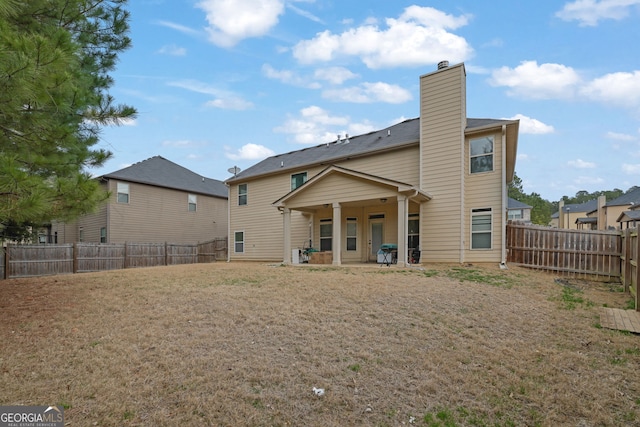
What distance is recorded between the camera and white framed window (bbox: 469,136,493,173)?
37.1 feet

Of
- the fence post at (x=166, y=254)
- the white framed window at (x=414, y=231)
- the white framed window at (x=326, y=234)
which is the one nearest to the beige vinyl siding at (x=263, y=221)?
the white framed window at (x=326, y=234)

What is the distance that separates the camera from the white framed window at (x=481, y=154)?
446 inches

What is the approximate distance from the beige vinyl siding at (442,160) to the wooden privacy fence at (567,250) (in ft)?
6.35

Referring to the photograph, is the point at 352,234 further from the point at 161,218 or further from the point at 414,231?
the point at 161,218

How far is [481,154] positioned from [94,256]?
16.7 m

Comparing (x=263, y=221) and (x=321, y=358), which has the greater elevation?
(x=263, y=221)

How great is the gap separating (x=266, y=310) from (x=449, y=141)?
30.0 ft

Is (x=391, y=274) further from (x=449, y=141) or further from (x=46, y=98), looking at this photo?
(x=46, y=98)

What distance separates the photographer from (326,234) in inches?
593

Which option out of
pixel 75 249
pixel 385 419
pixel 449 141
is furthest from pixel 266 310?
pixel 75 249

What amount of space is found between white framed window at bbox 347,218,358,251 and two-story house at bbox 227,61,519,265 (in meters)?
0.03

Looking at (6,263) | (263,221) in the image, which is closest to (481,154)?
(263,221)

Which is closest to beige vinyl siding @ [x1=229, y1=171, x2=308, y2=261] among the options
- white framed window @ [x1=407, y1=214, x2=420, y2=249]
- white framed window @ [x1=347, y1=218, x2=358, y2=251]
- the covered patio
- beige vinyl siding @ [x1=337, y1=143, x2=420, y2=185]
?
the covered patio

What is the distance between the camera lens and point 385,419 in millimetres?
2932
